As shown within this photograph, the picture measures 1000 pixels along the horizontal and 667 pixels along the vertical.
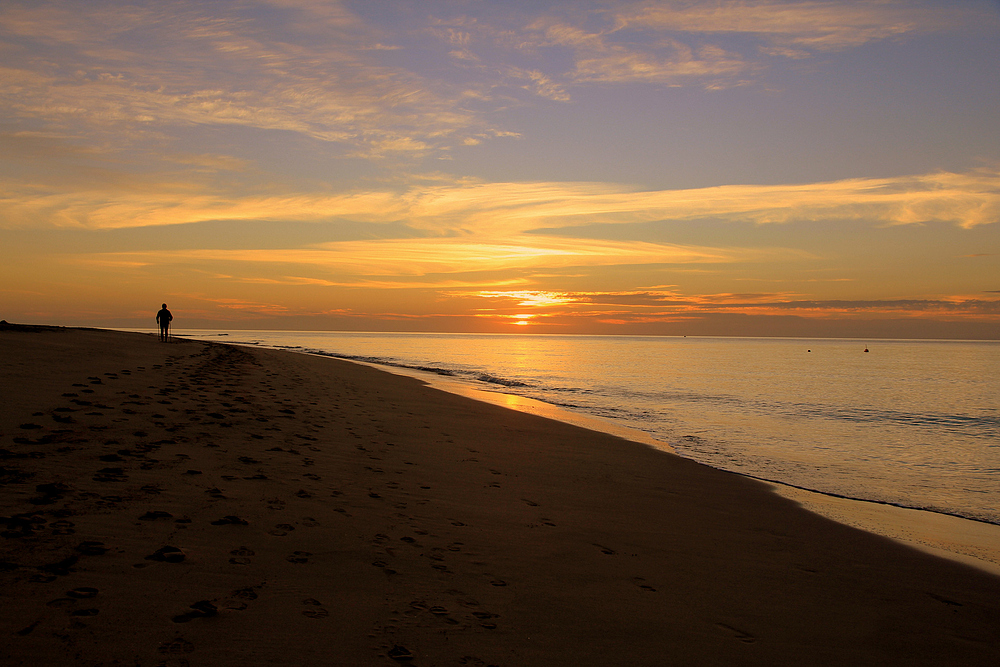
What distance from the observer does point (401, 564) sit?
17.4 feet

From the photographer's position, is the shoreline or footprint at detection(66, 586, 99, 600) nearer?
footprint at detection(66, 586, 99, 600)

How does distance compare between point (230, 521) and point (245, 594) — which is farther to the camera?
point (230, 521)

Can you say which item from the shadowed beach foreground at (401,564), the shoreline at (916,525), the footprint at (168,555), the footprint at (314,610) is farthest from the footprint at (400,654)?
the shoreline at (916,525)

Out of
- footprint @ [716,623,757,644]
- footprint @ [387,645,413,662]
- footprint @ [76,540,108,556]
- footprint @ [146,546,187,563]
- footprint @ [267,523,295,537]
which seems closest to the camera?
footprint @ [387,645,413,662]

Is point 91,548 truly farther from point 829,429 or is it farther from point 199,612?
point 829,429

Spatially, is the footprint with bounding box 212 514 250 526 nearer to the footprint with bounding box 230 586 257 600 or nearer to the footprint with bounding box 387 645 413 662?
the footprint with bounding box 230 586 257 600

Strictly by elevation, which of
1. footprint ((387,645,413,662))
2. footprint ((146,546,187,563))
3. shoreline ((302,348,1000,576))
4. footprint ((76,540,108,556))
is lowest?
shoreline ((302,348,1000,576))

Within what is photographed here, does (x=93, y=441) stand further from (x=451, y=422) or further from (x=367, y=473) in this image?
(x=451, y=422)

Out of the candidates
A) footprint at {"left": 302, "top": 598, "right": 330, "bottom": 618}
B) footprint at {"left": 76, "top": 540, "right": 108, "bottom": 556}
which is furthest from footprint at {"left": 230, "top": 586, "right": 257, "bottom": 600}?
footprint at {"left": 76, "top": 540, "right": 108, "bottom": 556}

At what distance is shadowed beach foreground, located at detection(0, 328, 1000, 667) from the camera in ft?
12.7

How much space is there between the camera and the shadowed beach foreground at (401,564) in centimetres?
388

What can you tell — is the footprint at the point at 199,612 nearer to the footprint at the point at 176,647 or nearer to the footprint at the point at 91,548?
the footprint at the point at 176,647

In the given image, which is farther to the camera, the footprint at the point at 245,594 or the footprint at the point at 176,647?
the footprint at the point at 245,594

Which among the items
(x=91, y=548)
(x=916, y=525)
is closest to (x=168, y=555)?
(x=91, y=548)
